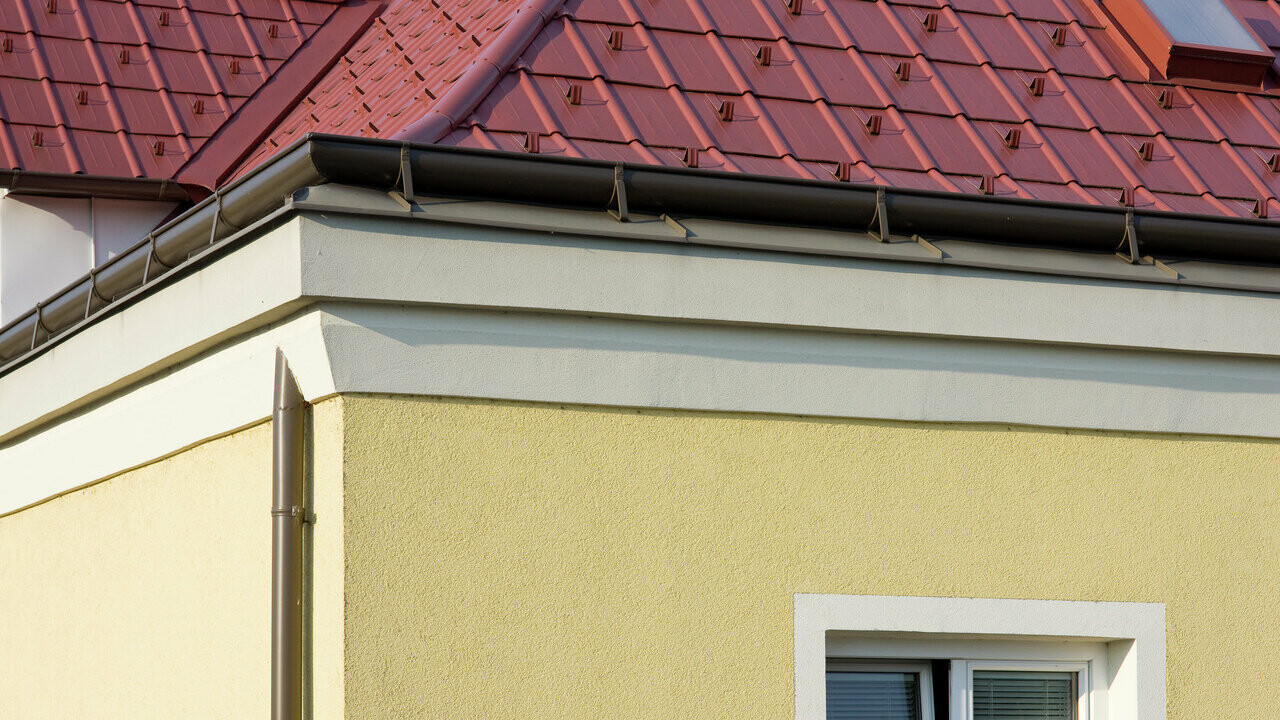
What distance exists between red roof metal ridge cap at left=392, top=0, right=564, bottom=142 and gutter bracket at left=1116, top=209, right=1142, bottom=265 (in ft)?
7.07

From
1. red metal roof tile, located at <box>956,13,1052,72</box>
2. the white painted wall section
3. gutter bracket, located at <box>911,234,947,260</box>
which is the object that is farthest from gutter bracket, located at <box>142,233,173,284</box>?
red metal roof tile, located at <box>956,13,1052,72</box>

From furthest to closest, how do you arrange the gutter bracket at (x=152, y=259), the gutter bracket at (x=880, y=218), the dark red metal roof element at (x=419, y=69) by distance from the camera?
the dark red metal roof element at (x=419, y=69), the gutter bracket at (x=152, y=259), the gutter bracket at (x=880, y=218)

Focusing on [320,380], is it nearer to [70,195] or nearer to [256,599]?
[256,599]

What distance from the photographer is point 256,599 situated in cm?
445

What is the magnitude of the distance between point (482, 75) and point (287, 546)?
5.84 feet

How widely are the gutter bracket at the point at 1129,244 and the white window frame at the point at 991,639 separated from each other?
1.15 metres

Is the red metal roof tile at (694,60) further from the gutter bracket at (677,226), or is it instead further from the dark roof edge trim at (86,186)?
the dark roof edge trim at (86,186)

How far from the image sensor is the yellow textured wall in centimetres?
420

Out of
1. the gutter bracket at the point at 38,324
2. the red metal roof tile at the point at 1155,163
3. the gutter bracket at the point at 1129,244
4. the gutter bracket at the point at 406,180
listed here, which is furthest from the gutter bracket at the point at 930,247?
the gutter bracket at the point at 38,324

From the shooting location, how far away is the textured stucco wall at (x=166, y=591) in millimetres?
4328

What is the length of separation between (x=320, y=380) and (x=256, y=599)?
0.74 meters

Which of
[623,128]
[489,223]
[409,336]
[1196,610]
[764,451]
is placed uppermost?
[623,128]

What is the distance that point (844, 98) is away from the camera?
5539mm

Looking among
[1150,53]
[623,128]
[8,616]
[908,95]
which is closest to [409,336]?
[623,128]
